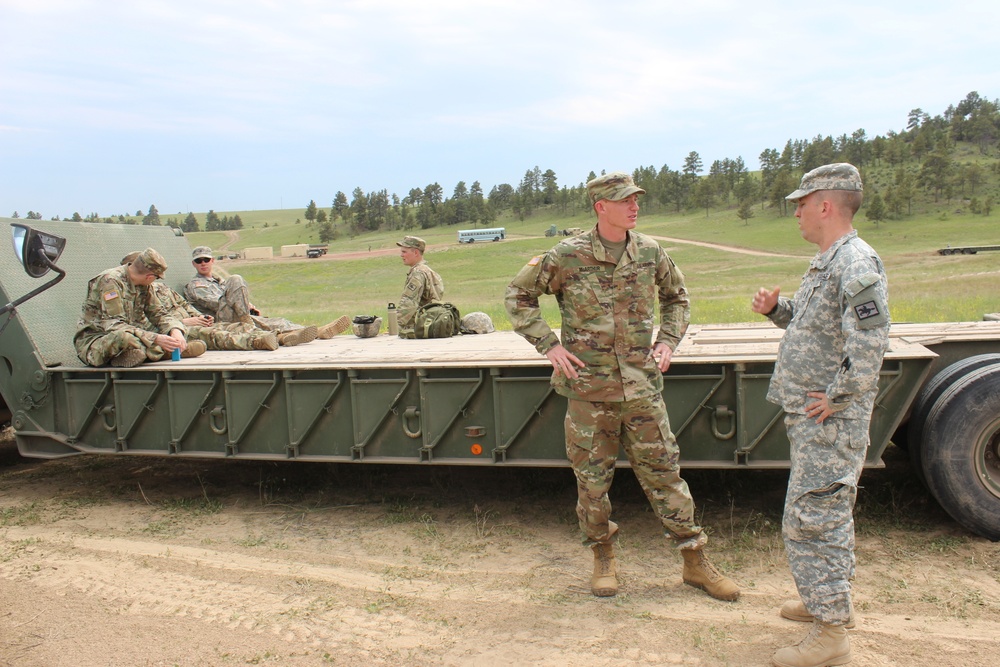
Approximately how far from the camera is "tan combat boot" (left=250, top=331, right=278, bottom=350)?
656 centimetres

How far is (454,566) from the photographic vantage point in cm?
463

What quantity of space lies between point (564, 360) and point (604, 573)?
1.21m

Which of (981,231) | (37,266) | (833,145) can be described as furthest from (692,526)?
(833,145)

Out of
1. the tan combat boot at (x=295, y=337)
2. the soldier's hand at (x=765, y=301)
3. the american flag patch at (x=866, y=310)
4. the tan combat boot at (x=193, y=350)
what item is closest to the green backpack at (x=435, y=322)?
the tan combat boot at (x=295, y=337)

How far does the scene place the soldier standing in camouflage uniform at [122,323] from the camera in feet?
18.9

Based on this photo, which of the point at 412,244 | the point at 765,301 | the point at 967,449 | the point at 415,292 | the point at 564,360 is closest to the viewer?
the point at 765,301

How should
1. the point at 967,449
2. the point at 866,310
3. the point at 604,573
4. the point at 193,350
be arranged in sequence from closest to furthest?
the point at 866,310, the point at 604,573, the point at 967,449, the point at 193,350

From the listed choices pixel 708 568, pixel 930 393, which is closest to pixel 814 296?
pixel 708 568

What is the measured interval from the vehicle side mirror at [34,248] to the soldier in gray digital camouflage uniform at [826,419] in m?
3.42

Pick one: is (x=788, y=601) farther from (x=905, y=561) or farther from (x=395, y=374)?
(x=395, y=374)

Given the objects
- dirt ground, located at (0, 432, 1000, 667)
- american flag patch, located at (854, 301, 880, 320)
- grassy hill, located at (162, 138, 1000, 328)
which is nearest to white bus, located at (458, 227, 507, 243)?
grassy hill, located at (162, 138, 1000, 328)

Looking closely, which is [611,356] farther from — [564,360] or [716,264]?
[716,264]

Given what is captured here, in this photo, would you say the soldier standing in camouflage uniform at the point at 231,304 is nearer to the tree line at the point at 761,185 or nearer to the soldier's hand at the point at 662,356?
the soldier's hand at the point at 662,356

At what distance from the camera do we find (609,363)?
385 cm
